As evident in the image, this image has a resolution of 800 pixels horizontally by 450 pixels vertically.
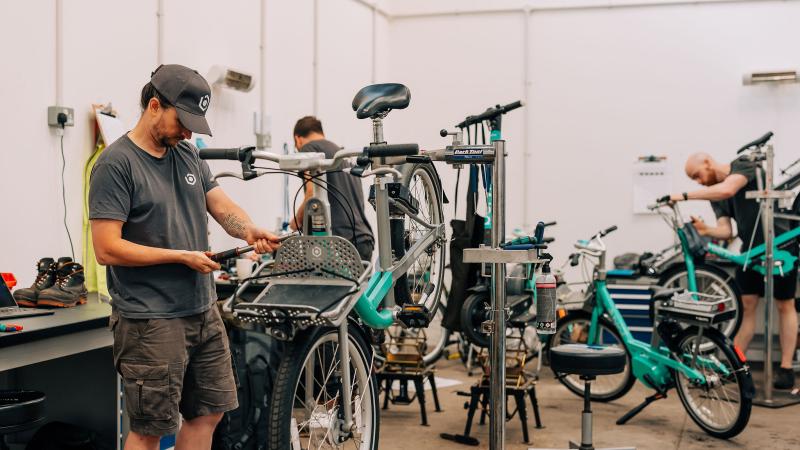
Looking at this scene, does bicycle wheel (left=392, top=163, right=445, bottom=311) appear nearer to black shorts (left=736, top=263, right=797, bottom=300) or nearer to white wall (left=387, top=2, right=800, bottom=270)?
black shorts (left=736, top=263, right=797, bottom=300)

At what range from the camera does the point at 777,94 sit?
23.3 ft

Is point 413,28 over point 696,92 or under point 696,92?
over

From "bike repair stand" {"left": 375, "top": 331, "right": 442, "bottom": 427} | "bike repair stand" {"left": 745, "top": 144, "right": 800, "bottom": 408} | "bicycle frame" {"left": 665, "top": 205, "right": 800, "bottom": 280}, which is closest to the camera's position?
"bike repair stand" {"left": 375, "top": 331, "right": 442, "bottom": 427}

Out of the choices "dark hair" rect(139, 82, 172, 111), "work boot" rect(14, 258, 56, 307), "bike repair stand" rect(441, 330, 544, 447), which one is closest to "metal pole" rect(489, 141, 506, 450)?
"dark hair" rect(139, 82, 172, 111)

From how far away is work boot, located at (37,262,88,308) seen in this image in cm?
336

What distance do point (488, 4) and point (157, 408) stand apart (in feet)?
19.8

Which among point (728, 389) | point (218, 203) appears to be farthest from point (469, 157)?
point (728, 389)

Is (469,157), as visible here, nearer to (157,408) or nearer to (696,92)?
(157,408)

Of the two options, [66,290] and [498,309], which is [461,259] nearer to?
[498,309]

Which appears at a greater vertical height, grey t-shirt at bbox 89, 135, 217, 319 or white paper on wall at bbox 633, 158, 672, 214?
white paper on wall at bbox 633, 158, 672, 214

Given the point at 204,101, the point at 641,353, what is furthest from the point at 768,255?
the point at 204,101

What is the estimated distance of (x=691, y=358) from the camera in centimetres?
463

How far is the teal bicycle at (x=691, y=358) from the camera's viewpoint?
4.43m

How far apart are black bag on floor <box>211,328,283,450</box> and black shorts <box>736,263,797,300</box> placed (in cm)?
338
